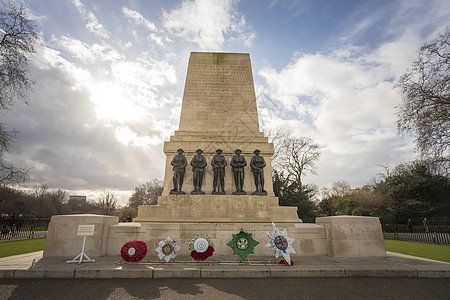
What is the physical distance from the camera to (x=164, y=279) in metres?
5.87

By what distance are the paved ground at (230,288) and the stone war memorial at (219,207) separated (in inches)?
52.6

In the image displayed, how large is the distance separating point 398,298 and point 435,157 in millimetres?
12349

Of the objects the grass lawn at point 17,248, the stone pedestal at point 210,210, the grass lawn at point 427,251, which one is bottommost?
the grass lawn at point 427,251

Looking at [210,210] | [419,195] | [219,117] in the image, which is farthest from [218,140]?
[419,195]

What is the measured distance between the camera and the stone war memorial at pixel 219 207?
8211mm

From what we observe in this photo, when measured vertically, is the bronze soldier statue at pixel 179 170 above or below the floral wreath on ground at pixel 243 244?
above

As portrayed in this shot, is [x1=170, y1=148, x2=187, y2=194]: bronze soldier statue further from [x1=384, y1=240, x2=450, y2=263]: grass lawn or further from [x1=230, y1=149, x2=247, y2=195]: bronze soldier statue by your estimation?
[x1=384, y1=240, x2=450, y2=263]: grass lawn

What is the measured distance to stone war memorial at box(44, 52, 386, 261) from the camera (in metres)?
8.21

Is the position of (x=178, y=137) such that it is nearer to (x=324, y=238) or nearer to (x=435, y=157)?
(x=324, y=238)

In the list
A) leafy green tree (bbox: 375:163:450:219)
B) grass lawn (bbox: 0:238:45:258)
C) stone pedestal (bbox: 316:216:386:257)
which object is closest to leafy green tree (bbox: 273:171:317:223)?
stone pedestal (bbox: 316:216:386:257)

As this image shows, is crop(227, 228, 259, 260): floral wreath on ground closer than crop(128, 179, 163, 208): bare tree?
Yes

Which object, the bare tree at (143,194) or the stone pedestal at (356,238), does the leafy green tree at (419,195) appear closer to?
the stone pedestal at (356,238)

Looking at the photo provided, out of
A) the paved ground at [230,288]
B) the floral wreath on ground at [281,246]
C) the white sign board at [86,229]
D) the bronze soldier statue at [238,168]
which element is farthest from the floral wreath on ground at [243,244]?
the white sign board at [86,229]

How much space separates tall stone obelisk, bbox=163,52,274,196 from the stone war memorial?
A: 55mm
